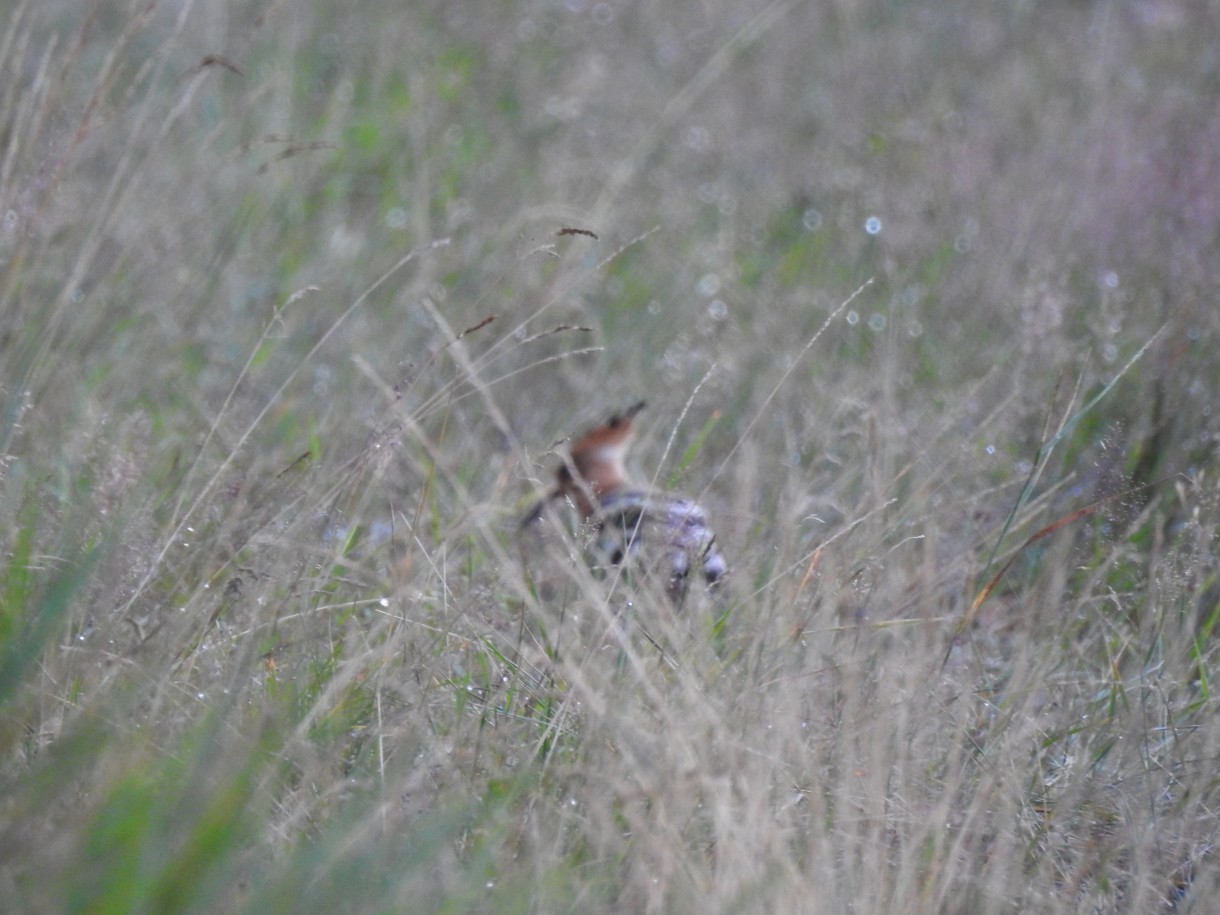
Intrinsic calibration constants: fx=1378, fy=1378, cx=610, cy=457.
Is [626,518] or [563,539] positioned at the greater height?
[563,539]

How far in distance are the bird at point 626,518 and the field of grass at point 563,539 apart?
0.22ft

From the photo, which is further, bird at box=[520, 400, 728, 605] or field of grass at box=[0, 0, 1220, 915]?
bird at box=[520, 400, 728, 605]

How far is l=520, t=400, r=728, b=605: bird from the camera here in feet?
6.67

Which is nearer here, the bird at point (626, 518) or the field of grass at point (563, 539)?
the field of grass at point (563, 539)

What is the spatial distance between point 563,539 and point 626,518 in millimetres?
533

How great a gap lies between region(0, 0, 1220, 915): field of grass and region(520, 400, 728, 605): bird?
66 millimetres

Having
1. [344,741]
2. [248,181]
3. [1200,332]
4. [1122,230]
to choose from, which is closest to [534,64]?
[248,181]

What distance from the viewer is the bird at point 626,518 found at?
2033 mm

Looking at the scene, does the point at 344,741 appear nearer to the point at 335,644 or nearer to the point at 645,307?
the point at 335,644

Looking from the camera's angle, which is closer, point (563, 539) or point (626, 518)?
point (563, 539)

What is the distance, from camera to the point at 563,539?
6.21 ft

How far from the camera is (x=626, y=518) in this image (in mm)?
2418

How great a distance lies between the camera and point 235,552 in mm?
1952

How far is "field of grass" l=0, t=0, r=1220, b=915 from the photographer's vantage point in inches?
60.0
